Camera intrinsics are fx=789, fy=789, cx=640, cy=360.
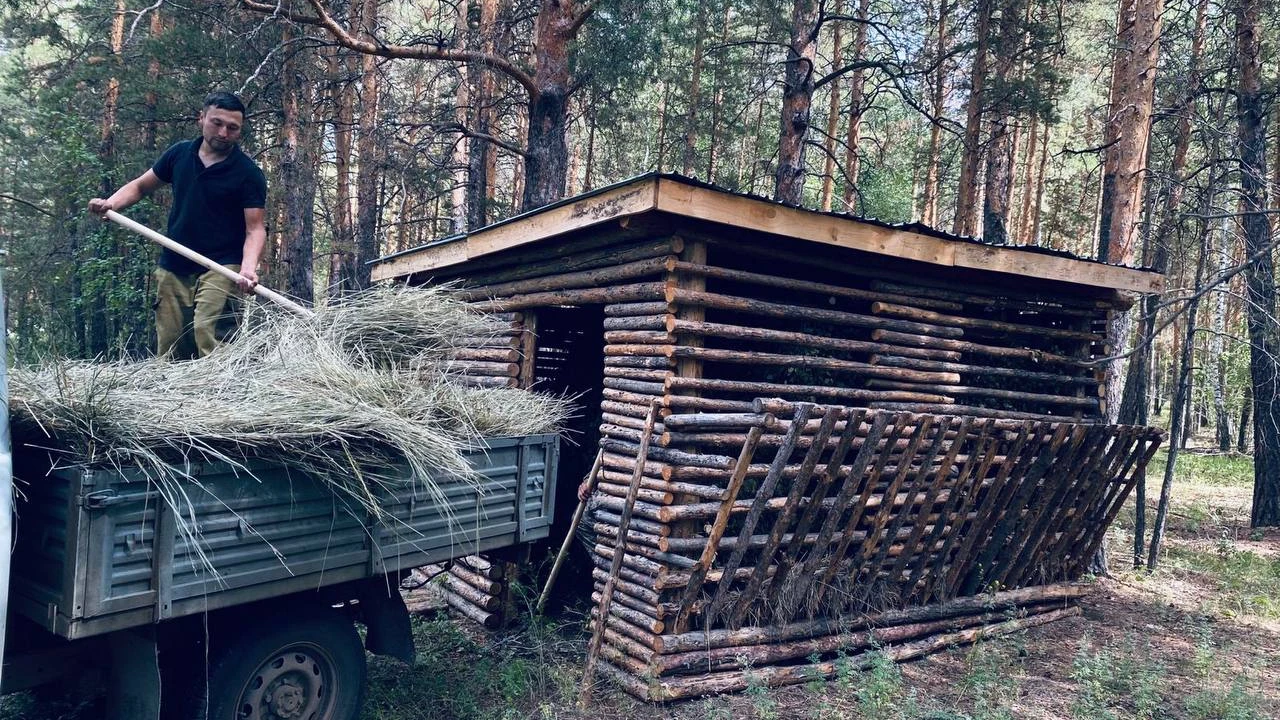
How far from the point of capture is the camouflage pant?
195 inches

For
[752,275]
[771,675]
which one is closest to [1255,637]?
[771,675]

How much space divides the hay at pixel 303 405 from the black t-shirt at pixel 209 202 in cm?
69

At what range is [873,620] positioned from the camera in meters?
6.06

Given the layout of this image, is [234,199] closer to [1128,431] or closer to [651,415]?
[651,415]

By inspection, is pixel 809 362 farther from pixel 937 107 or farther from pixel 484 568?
pixel 937 107

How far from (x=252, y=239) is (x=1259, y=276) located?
1066 cm

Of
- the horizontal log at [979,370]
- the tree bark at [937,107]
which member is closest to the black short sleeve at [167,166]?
the horizontal log at [979,370]

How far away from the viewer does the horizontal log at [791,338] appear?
5.40 meters

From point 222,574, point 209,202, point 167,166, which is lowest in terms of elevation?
point 222,574

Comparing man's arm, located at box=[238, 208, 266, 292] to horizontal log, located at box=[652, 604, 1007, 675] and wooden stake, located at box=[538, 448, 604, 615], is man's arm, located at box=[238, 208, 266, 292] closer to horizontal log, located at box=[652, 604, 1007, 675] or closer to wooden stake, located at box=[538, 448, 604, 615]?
wooden stake, located at box=[538, 448, 604, 615]

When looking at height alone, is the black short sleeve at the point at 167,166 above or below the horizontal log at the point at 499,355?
above

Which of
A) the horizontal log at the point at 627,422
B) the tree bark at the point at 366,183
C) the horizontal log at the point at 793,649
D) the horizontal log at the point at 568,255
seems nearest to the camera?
the horizontal log at the point at 793,649

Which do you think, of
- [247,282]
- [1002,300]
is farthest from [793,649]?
[247,282]

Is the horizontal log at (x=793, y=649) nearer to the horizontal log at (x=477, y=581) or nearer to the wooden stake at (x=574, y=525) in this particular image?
the wooden stake at (x=574, y=525)
